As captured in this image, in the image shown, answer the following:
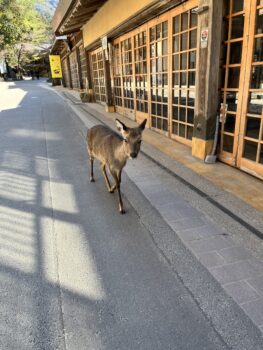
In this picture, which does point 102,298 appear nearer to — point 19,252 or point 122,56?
point 19,252

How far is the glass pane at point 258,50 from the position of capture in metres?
3.68

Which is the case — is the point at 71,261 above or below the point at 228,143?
below

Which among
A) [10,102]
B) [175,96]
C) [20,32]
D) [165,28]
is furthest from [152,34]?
[20,32]

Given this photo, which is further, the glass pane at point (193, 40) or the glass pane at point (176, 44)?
the glass pane at point (176, 44)

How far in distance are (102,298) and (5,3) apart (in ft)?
153

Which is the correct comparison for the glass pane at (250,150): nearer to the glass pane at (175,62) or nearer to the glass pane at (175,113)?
the glass pane at (175,113)

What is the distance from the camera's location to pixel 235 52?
4.19m

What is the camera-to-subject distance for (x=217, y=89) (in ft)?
14.7

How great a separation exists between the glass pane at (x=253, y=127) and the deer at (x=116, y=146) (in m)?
1.77

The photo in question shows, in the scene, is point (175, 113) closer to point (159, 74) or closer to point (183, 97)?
point (183, 97)

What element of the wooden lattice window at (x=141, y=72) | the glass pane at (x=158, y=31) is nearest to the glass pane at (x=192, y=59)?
the glass pane at (x=158, y=31)

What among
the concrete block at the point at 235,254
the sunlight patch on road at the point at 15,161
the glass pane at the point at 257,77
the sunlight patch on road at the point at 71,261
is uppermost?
the glass pane at the point at 257,77

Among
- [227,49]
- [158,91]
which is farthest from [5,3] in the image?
[227,49]

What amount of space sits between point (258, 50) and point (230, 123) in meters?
1.17
